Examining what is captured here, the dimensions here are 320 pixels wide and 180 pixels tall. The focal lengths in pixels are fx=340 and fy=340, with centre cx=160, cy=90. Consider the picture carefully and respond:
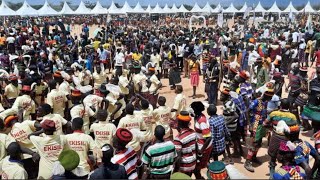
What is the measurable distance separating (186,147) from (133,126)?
1.05 metres

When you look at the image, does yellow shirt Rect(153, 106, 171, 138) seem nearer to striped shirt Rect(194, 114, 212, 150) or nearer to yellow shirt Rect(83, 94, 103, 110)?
striped shirt Rect(194, 114, 212, 150)

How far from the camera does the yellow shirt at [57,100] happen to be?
679cm

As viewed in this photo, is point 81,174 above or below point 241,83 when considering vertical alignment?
below

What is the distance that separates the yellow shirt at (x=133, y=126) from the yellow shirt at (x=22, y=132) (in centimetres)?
139

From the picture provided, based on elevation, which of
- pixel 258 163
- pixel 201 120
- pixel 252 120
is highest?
pixel 201 120

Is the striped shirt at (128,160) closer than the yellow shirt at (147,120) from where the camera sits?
Yes

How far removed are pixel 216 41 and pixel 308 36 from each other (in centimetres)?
509

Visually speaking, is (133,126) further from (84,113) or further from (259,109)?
(259,109)

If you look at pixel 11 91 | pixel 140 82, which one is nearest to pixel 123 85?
pixel 140 82

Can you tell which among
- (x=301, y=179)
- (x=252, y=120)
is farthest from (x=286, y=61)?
(x=301, y=179)

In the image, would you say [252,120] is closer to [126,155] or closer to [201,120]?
[201,120]

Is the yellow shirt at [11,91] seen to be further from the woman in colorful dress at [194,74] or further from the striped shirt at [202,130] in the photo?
the woman in colorful dress at [194,74]

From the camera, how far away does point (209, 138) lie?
5324 millimetres

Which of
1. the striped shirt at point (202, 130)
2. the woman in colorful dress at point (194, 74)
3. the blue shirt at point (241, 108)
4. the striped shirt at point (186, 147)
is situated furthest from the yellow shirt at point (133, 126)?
the woman in colorful dress at point (194, 74)
